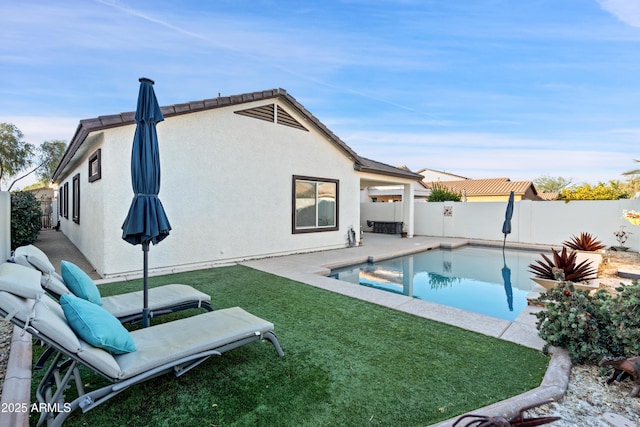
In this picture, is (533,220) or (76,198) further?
(533,220)

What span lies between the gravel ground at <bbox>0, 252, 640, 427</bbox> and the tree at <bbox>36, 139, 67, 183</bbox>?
37245 mm

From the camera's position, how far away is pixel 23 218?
1093cm

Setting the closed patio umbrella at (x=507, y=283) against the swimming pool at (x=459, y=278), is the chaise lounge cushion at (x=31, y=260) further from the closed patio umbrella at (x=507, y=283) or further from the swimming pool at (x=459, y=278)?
the closed patio umbrella at (x=507, y=283)

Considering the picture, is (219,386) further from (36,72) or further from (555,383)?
(36,72)

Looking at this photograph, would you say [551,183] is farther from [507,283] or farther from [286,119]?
[286,119]

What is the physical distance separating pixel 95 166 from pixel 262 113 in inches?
199

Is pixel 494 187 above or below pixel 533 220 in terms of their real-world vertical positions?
above

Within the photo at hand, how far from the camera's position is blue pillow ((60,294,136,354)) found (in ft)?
8.75

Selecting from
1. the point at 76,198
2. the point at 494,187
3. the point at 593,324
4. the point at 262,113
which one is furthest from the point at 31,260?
the point at 494,187

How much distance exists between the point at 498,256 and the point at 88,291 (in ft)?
46.7

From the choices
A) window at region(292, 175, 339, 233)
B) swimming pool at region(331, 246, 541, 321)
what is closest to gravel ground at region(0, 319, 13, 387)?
swimming pool at region(331, 246, 541, 321)

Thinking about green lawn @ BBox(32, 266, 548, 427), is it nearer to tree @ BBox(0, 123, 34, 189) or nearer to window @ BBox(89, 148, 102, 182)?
window @ BBox(89, 148, 102, 182)

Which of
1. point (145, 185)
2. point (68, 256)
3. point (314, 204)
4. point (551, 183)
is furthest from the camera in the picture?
point (551, 183)

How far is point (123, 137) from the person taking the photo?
7742mm
